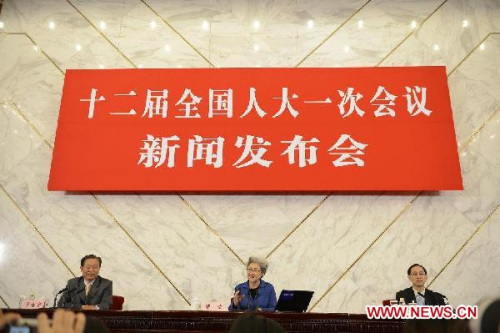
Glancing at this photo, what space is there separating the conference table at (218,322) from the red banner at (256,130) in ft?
6.59

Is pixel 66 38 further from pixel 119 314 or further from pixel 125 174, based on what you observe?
pixel 119 314

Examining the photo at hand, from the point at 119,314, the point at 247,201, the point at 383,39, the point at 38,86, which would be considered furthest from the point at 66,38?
the point at 119,314

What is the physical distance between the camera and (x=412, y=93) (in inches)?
193

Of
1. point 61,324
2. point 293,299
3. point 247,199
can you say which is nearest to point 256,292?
point 293,299

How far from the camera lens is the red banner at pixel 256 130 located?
15.2 ft

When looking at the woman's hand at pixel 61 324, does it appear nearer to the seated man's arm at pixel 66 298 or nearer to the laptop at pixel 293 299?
the laptop at pixel 293 299

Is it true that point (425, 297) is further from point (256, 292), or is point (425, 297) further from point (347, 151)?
point (347, 151)

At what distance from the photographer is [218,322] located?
8.72ft

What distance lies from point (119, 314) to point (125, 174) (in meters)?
2.15

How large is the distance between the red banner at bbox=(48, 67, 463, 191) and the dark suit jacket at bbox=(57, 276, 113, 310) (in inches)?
38.0

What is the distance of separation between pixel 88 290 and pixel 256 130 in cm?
193

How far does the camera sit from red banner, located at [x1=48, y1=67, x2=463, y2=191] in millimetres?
4641

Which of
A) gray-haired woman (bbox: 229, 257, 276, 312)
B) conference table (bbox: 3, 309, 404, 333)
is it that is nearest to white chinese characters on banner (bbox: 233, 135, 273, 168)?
gray-haired woman (bbox: 229, 257, 276, 312)

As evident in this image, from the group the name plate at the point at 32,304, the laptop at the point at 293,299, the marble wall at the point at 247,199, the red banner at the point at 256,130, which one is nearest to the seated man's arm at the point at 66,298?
the name plate at the point at 32,304
